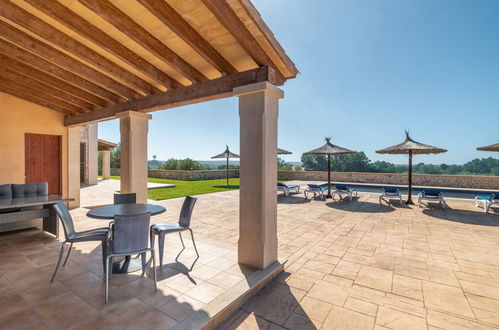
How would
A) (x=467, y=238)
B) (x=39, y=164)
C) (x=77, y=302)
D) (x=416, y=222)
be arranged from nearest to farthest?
1. (x=77, y=302)
2. (x=467, y=238)
3. (x=416, y=222)
4. (x=39, y=164)

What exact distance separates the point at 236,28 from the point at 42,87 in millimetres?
6127

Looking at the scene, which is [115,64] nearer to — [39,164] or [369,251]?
[39,164]

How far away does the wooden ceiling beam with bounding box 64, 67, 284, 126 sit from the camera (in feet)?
11.3

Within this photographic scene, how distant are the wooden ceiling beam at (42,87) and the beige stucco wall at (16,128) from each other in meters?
1.50

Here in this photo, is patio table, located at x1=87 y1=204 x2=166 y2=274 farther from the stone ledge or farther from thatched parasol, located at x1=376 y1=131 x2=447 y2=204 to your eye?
thatched parasol, located at x1=376 y1=131 x2=447 y2=204

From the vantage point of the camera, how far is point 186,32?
311cm

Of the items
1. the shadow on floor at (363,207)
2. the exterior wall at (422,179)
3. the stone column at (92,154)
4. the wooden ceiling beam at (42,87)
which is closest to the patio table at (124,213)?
the wooden ceiling beam at (42,87)

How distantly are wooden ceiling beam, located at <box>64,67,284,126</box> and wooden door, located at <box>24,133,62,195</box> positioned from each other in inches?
121

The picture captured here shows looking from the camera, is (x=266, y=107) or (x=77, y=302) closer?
(x=77, y=302)

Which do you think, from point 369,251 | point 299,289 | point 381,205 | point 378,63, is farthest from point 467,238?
point 378,63

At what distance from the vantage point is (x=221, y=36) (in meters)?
3.21

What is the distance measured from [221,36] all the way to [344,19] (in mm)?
10635

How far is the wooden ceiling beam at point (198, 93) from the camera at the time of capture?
3.45 m

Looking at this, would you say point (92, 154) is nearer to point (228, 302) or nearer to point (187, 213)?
point (187, 213)
